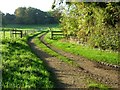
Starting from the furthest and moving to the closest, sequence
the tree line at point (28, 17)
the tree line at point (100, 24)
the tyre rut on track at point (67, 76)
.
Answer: the tree line at point (28, 17) < the tree line at point (100, 24) < the tyre rut on track at point (67, 76)

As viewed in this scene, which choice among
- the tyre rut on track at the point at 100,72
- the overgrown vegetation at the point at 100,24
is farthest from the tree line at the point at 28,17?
the tyre rut on track at the point at 100,72

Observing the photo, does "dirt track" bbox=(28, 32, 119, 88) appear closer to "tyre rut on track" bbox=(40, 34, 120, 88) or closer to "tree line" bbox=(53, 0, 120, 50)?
"tyre rut on track" bbox=(40, 34, 120, 88)

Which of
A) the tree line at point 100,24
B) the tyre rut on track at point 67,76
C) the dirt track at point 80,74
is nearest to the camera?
the tyre rut on track at point 67,76

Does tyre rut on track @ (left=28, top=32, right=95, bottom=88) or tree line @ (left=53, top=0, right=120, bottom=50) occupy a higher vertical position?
tree line @ (left=53, top=0, right=120, bottom=50)

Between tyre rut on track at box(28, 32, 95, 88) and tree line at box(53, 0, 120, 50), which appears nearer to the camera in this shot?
tyre rut on track at box(28, 32, 95, 88)

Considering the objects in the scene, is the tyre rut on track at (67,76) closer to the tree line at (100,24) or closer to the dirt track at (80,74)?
the dirt track at (80,74)

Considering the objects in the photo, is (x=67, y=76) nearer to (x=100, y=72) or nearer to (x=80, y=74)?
(x=80, y=74)

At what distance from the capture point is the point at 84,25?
2895 cm

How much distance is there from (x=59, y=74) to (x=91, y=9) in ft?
32.8

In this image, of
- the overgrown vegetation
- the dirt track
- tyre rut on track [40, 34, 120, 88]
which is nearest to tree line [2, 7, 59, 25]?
the overgrown vegetation

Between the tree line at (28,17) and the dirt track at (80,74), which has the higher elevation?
the tree line at (28,17)

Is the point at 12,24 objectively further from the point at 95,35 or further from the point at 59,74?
the point at 59,74

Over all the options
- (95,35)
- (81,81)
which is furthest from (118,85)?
(95,35)

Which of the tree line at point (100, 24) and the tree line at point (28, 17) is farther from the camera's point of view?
the tree line at point (28, 17)
